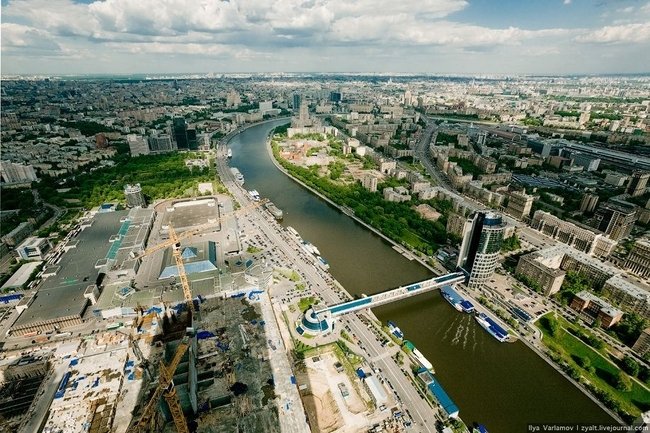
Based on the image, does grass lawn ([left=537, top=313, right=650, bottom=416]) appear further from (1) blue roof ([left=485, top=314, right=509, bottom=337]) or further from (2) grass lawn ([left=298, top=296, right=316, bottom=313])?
(2) grass lawn ([left=298, top=296, right=316, bottom=313])

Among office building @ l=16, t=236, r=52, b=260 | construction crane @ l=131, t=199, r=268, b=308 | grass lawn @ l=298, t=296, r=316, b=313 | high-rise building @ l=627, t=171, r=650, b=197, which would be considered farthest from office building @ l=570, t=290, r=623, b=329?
office building @ l=16, t=236, r=52, b=260

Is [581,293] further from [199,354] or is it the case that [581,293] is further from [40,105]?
[40,105]

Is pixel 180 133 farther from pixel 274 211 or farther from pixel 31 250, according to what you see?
pixel 31 250

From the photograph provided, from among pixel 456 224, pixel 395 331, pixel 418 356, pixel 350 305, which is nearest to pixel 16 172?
pixel 350 305

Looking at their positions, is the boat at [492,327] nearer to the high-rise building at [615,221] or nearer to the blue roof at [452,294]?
the blue roof at [452,294]

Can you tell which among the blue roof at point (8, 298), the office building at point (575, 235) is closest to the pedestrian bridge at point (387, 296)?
the office building at point (575, 235)
